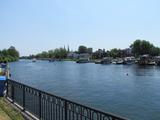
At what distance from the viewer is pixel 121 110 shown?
30.8 metres

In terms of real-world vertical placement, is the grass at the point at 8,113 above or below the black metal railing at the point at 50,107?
below

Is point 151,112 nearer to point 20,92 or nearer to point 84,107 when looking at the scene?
point 20,92

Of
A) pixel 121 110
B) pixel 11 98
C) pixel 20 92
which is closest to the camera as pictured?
pixel 20 92

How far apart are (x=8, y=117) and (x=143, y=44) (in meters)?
193

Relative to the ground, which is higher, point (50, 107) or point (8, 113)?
point (50, 107)

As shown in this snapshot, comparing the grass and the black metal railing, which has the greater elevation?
the black metal railing

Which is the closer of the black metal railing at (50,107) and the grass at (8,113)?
the black metal railing at (50,107)

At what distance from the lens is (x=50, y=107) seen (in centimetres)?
988

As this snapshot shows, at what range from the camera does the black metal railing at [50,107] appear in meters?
6.44

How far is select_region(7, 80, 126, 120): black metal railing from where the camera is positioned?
21.1 feet

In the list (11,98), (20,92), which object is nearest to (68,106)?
(20,92)

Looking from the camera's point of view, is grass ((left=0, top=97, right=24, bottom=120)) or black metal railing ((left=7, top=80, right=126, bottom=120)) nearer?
black metal railing ((left=7, top=80, right=126, bottom=120))

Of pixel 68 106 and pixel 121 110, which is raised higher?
pixel 68 106

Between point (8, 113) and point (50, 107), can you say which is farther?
point (8, 113)
